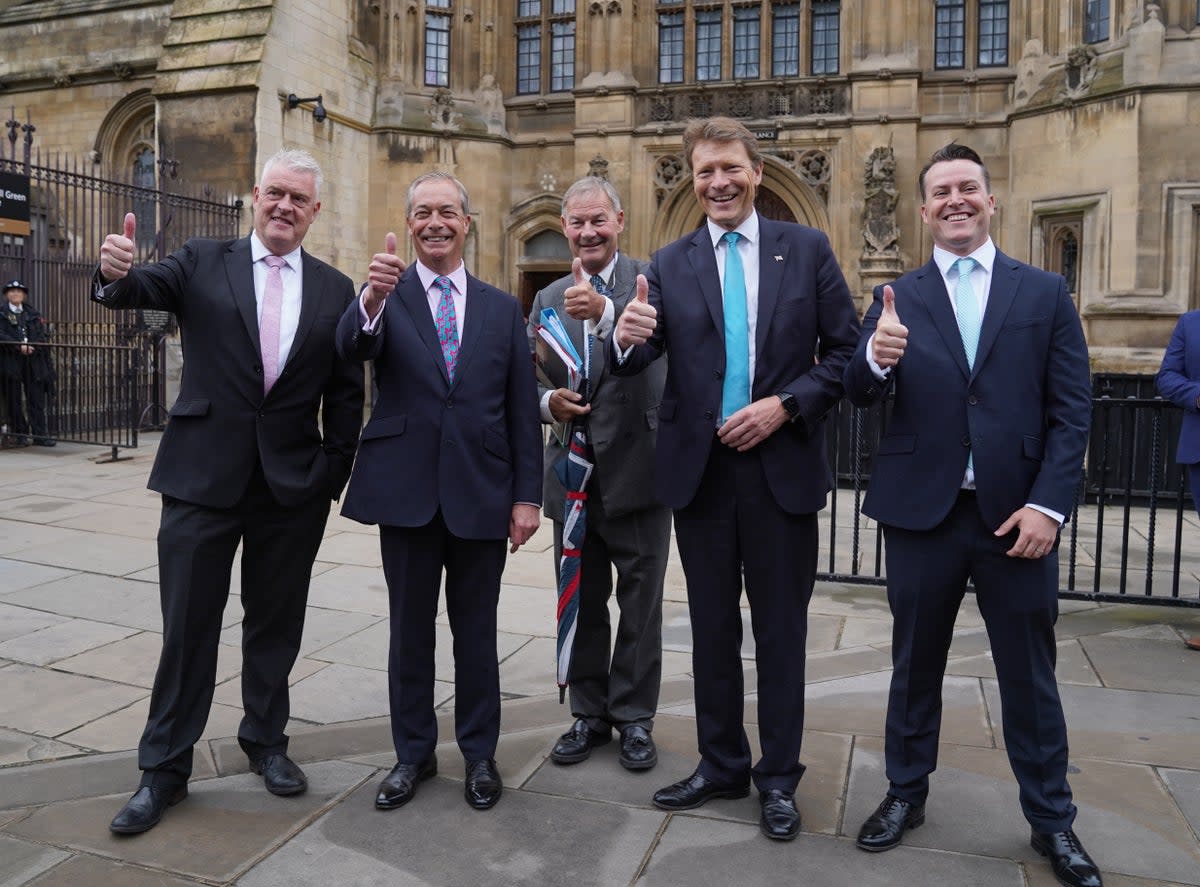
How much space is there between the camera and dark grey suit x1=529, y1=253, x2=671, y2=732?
11.4 ft

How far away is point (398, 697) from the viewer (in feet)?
10.6

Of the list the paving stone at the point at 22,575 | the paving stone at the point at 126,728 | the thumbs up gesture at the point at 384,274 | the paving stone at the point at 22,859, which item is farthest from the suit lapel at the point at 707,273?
the paving stone at the point at 22,575

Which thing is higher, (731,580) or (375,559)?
(731,580)

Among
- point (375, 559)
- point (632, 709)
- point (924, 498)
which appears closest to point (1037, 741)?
point (924, 498)

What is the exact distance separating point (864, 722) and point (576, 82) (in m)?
14.4

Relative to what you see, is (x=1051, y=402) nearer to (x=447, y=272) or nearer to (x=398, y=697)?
(x=447, y=272)

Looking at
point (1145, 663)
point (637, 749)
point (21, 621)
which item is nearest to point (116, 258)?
point (637, 749)

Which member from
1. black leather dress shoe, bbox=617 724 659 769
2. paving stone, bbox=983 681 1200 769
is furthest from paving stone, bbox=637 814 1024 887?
paving stone, bbox=983 681 1200 769

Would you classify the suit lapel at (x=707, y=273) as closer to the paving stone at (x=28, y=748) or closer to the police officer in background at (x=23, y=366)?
the paving stone at (x=28, y=748)

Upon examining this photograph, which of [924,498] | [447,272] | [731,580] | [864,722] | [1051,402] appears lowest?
[864,722]

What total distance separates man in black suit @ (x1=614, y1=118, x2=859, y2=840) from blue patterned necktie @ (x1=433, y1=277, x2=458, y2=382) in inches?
21.4

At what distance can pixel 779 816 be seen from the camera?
9.61ft

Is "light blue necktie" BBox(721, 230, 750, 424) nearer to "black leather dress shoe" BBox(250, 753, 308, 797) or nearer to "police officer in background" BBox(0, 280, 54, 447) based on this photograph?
"black leather dress shoe" BBox(250, 753, 308, 797)

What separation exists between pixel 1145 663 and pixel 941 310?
2.69 m
